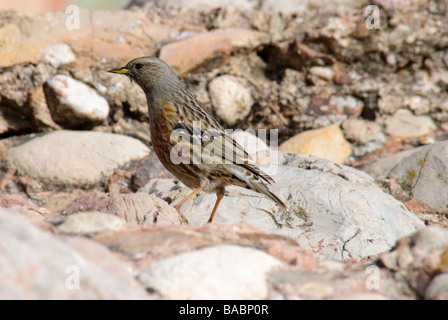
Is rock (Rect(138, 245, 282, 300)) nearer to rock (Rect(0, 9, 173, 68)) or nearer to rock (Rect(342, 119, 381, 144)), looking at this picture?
rock (Rect(342, 119, 381, 144))

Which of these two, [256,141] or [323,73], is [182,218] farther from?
[323,73]

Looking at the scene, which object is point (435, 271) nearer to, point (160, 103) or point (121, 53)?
point (160, 103)

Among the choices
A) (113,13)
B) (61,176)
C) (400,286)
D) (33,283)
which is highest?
(113,13)

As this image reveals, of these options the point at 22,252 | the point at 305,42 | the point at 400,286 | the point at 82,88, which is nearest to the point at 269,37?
the point at 305,42

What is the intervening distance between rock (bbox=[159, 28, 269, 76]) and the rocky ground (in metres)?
0.02

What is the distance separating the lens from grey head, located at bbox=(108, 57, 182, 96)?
5945 millimetres

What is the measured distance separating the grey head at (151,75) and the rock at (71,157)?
1139 millimetres

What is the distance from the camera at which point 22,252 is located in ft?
8.56

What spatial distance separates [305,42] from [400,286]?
5425mm

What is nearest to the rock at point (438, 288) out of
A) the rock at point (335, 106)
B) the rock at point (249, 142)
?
the rock at point (249, 142)

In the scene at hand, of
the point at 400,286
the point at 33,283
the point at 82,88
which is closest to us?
the point at 33,283

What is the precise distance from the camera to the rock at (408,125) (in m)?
7.59

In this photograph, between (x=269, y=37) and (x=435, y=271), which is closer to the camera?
(x=435, y=271)
